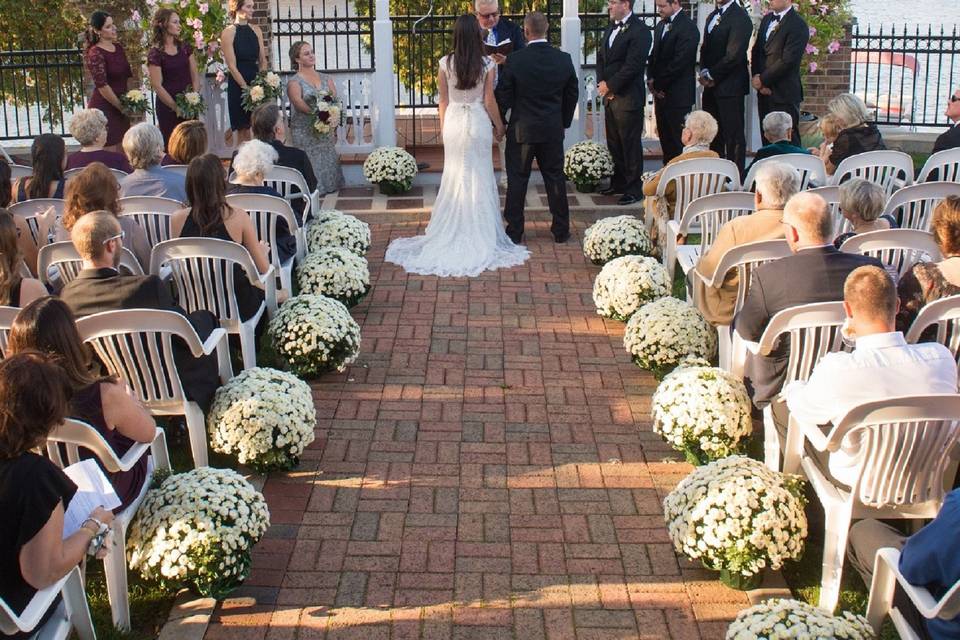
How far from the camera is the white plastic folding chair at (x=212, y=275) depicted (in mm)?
5832

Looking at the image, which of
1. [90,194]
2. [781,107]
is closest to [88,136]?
[90,194]

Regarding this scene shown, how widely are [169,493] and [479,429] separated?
1.97m

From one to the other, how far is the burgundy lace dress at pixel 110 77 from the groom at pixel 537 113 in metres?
3.64

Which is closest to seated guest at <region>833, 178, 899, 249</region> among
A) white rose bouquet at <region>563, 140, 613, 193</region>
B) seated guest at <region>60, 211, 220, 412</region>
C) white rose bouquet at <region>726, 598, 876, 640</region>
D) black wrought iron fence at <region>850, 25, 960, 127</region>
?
white rose bouquet at <region>726, 598, 876, 640</region>

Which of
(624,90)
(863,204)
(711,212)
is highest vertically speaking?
(624,90)

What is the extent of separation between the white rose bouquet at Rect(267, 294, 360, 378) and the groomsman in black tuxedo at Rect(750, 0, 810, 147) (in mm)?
5122

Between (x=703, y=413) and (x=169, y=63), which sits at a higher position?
(x=169, y=63)

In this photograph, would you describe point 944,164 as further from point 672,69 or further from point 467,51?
point 467,51

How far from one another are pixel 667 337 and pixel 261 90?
18.4 feet

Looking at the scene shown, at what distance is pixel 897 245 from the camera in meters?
5.57

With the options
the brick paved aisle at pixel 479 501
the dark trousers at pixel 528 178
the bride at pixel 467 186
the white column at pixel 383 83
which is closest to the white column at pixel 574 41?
the white column at pixel 383 83

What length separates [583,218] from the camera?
10.2 metres

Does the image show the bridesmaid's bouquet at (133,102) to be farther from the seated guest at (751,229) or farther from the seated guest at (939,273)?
the seated guest at (939,273)

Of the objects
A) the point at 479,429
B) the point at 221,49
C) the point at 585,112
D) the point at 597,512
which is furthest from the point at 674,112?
the point at 597,512
